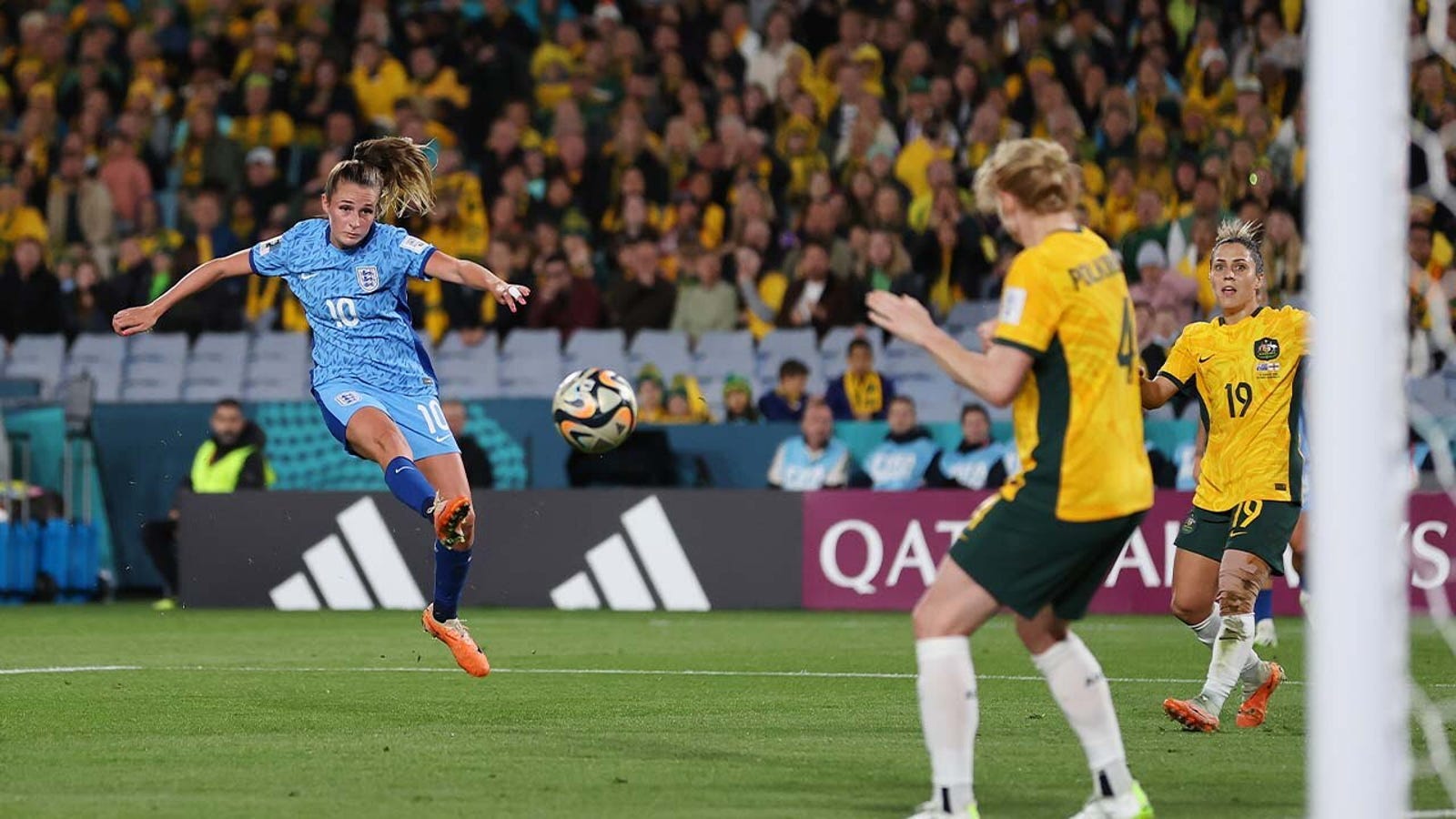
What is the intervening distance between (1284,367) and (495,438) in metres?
9.89

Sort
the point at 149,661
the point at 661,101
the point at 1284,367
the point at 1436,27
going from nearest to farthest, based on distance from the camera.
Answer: the point at 1436,27, the point at 1284,367, the point at 149,661, the point at 661,101

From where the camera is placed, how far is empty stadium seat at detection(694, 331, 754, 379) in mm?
18922

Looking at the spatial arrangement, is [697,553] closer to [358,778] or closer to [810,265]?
[810,265]

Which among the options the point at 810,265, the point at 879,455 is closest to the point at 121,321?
the point at 879,455

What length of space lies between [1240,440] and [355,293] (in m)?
4.18

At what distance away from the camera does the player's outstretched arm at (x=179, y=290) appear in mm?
9547

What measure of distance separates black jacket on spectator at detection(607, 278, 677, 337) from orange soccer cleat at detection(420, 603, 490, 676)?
373 inches

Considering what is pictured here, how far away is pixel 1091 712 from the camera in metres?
6.05

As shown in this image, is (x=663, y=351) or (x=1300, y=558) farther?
(x=663, y=351)

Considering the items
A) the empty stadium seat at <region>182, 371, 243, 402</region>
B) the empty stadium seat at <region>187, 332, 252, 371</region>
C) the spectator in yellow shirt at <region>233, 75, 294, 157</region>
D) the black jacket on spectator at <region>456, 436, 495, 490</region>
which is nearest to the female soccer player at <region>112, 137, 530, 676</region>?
the black jacket on spectator at <region>456, 436, 495, 490</region>

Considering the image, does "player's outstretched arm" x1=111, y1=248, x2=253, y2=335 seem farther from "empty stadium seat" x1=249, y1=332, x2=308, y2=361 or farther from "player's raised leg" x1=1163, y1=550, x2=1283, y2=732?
"empty stadium seat" x1=249, y1=332, x2=308, y2=361

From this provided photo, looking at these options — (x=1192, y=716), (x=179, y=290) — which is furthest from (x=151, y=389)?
(x=1192, y=716)

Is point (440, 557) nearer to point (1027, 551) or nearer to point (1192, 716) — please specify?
point (1192, 716)

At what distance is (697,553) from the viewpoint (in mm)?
16578
